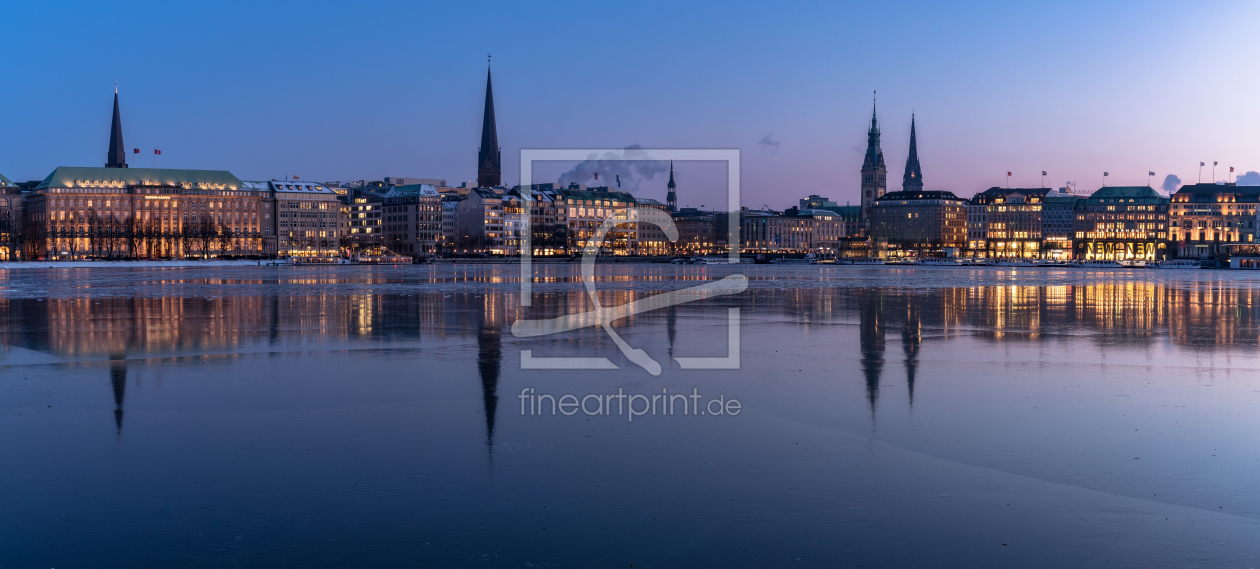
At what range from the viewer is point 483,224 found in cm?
19375

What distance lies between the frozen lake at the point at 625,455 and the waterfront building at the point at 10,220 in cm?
13619

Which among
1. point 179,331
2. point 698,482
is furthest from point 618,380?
point 179,331

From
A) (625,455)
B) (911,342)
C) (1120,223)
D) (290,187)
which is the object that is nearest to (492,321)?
(911,342)

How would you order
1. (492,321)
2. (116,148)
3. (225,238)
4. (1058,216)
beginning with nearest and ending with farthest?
(492,321) → (225,238) → (116,148) → (1058,216)

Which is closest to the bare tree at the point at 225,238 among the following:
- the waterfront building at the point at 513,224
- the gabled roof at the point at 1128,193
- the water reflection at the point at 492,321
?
the waterfront building at the point at 513,224

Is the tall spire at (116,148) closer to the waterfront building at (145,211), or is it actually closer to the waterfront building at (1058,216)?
the waterfront building at (145,211)

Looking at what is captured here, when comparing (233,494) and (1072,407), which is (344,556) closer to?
(233,494)

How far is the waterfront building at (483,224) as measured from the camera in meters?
187

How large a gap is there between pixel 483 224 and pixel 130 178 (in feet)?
203

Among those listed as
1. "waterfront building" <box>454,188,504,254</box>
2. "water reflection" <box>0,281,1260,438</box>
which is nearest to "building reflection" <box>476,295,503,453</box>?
"water reflection" <box>0,281,1260,438</box>

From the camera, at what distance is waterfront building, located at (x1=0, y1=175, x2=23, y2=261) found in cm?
13475

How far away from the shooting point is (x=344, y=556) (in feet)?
21.9

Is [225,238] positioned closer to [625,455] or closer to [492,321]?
[492,321]

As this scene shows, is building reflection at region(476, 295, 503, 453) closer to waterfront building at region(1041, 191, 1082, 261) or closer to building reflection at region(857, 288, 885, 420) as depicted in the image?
building reflection at region(857, 288, 885, 420)
